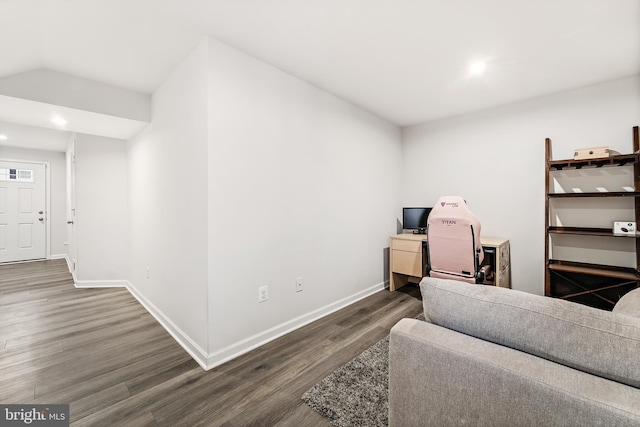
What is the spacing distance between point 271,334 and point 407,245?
1966 mm

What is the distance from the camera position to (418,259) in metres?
3.22

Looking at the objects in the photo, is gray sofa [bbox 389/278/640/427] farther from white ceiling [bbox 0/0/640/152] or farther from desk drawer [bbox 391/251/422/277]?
desk drawer [bbox 391/251/422/277]

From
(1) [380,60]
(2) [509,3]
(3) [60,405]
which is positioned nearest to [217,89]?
(1) [380,60]

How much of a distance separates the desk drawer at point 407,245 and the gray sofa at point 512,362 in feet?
6.95

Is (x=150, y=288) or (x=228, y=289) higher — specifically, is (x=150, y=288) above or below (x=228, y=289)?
below

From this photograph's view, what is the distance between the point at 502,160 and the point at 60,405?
Answer: 441 centimetres

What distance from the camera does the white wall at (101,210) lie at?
11.8ft

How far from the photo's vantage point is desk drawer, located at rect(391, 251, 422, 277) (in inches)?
126

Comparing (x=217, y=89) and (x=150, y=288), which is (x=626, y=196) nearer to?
(x=217, y=89)

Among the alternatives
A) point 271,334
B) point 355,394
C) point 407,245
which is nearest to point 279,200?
point 271,334

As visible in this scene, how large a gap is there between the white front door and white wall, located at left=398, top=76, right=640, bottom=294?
728 centimetres

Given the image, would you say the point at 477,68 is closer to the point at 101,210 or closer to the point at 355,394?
the point at 355,394

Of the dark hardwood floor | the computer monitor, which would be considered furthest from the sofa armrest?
the computer monitor

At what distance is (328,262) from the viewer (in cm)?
280
